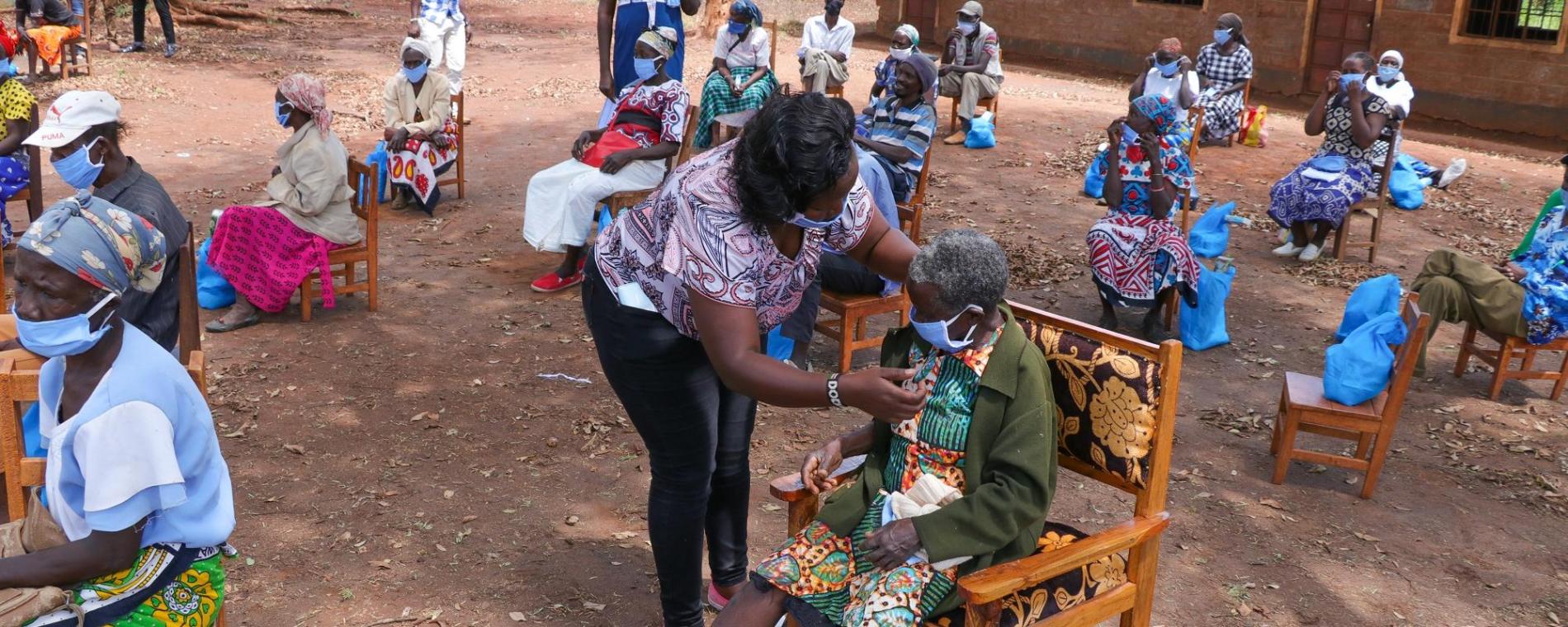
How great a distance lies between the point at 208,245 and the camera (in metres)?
7.52

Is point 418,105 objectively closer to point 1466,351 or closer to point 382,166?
point 382,166

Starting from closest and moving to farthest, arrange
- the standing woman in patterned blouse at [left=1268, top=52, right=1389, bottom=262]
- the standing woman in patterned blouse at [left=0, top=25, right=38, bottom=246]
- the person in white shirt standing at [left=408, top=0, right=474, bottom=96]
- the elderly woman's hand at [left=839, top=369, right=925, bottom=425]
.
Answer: the elderly woman's hand at [left=839, top=369, right=925, bottom=425] < the standing woman in patterned blouse at [left=0, top=25, right=38, bottom=246] < the standing woman in patterned blouse at [left=1268, top=52, right=1389, bottom=262] < the person in white shirt standing at [left=408, top=0, right=474, bottom=96]

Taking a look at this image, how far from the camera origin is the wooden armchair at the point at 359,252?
736cm

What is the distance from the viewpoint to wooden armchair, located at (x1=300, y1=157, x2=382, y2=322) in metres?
7.36

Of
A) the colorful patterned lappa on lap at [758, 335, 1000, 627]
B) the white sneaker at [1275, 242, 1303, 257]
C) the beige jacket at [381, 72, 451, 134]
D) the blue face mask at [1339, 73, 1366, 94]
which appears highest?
the blue face mask at [1339, 73, 1366, 94]

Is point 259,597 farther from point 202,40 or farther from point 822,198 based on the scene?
point 202,40

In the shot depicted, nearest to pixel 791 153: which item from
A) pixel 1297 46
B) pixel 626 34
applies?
pixel 626 34

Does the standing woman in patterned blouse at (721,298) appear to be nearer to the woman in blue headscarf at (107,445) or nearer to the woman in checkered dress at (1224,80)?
the woman in blue headscarf at (107,445)

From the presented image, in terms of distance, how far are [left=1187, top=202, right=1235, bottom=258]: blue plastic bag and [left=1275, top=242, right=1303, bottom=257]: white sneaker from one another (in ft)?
1.52

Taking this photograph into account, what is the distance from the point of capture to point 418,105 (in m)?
10.0

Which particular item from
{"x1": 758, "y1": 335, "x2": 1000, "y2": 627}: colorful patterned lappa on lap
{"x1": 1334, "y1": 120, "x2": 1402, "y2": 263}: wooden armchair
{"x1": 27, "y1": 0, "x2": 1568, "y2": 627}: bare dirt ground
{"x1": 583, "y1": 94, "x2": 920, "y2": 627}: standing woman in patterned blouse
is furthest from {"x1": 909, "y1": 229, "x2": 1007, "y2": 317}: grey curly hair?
{"x1": 1334, "y1": 120, "x2": 1402, "y2": 263}: wooden armchair

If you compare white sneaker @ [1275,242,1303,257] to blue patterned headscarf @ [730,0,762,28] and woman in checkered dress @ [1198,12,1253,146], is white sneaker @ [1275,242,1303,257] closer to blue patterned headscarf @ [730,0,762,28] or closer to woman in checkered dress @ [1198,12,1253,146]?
woman in checkered dress @ [1198,12,1253,146]

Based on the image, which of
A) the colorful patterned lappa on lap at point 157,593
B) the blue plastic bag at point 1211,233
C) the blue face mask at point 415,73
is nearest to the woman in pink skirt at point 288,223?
the blue face mask at point 415,73

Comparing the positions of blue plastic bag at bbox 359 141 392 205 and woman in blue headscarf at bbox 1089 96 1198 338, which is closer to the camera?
woman in blue headscarf at bbox 1089 96 1198 338
